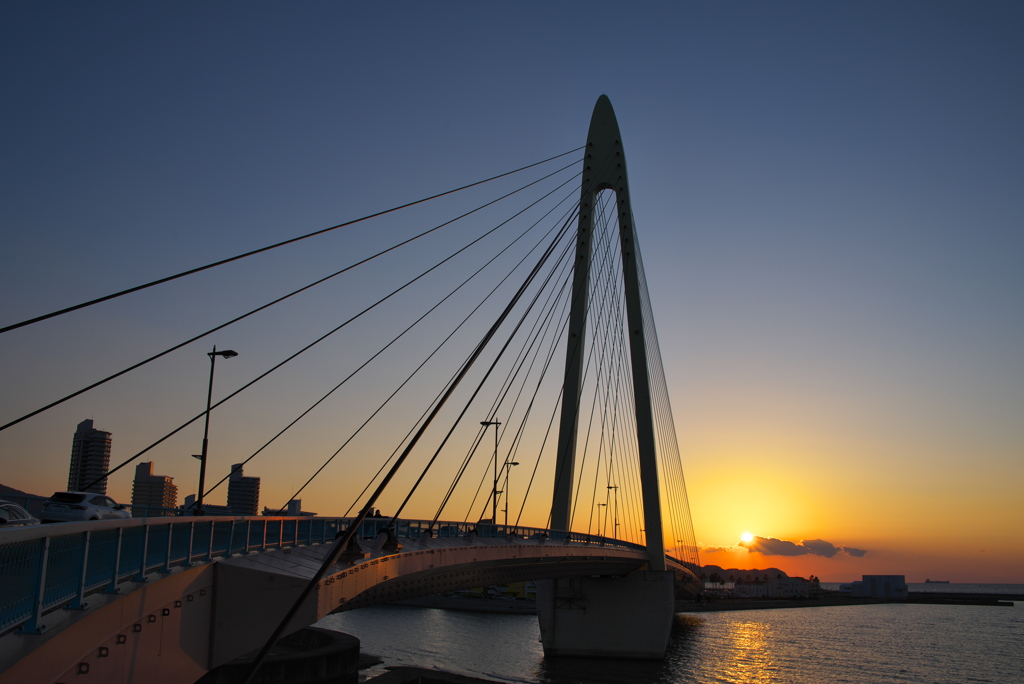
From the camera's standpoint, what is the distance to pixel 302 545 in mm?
18969

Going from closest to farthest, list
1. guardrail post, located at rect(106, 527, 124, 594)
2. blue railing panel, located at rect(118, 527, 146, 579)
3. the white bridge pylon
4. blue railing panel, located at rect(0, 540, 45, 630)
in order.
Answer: blue railing panel, located at rect(0, 540, 45, 630), the white bridge pylon, guardrail post, located at rect(106, 527, 124, 594), blue railing panel, located at rect(118, 527, 146, 579)

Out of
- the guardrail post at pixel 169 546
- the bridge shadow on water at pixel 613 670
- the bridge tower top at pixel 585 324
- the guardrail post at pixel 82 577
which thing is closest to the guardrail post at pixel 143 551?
the guardrail post at pixel 169 546

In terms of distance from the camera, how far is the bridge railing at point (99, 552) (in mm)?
8492

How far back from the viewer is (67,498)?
16281 mm

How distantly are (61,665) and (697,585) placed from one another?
286ft

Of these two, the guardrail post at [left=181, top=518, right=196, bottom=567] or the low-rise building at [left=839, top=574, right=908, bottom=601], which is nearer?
the guardrail post at [left=181, top=518, right=196, bottom=567]

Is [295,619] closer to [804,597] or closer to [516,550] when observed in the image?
[516,550]

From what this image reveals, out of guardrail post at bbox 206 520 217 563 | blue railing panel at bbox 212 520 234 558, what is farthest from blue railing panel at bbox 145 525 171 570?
blue railing panel at bbox 212 520 234 558

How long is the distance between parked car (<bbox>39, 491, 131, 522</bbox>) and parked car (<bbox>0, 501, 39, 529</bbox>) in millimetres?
2713

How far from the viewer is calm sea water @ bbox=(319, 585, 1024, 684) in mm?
46312

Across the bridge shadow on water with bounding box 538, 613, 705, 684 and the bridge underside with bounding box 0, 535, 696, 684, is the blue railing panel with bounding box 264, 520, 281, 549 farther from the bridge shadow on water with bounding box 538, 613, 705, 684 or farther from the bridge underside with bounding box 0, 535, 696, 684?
the bridge shadow on water with bounding box 538, 613, 705, 684

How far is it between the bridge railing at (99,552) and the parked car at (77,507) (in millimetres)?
2920

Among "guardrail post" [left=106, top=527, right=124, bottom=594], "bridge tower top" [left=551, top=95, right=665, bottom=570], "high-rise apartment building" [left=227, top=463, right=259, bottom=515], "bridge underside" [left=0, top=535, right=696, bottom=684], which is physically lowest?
"bridge underside" [left=0, top=535, right=696, bottom=684]

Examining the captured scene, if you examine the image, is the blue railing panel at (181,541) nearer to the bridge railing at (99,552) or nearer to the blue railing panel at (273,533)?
the bridge railing at (99,552)
